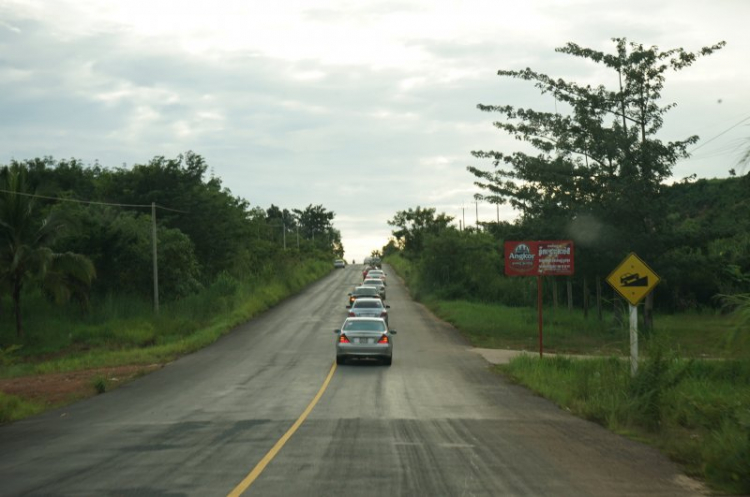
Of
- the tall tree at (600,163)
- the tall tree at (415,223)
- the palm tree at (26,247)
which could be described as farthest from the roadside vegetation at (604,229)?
the tall tree at (415,223)

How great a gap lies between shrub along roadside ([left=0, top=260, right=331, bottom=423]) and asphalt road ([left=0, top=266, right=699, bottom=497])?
23.1ft

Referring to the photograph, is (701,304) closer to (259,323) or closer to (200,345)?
(259,323)

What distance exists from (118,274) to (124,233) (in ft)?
7.58

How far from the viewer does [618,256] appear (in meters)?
A: 36.2

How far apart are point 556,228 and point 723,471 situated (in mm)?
27597

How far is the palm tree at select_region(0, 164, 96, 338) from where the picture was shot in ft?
118

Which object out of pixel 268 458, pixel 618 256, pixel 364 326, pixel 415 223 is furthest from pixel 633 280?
pixel 415 223

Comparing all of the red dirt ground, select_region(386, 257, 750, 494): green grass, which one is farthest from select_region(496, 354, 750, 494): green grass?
the red dirt ground

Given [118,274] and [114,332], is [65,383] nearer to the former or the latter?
[114,332]

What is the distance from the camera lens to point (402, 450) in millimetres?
11570

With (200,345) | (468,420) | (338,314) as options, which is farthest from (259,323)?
(468,420)

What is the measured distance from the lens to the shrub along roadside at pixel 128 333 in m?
30.4

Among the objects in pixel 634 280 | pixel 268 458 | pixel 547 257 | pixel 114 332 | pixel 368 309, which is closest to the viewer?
pixel 268 458

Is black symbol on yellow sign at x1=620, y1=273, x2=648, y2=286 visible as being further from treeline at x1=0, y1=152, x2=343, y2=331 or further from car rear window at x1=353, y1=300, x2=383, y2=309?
treeline at x1=0, y1=152, x2=343, y2=331
